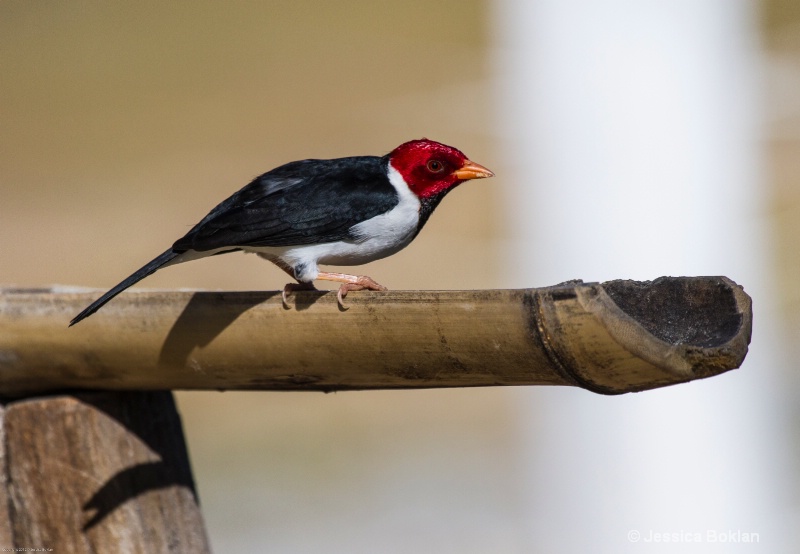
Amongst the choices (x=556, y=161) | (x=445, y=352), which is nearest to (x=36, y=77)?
(x=556, y=161)

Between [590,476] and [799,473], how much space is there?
2908 mm

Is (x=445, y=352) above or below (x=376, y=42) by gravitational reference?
below

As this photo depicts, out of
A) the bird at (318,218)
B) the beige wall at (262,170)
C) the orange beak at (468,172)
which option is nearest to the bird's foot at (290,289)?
the bird at (318,218)

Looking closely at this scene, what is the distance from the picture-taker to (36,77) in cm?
2409

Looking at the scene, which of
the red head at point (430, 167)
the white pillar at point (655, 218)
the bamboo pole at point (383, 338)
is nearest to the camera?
the bamboo pole at point (383, 338)

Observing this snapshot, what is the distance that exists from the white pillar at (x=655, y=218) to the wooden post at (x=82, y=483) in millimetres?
1616

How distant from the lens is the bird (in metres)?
2.94

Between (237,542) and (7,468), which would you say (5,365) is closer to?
(7,468)

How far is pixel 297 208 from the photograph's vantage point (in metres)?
3.01

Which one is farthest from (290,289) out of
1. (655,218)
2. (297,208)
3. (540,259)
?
(540,259)

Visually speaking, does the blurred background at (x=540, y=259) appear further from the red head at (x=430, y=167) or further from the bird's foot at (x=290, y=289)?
the bird's foot at (x=290, y=289)

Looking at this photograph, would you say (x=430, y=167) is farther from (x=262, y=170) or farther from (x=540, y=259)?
(x=262, y=170)

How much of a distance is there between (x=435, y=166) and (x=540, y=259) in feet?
4.35

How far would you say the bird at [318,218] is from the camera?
294 centimetres
